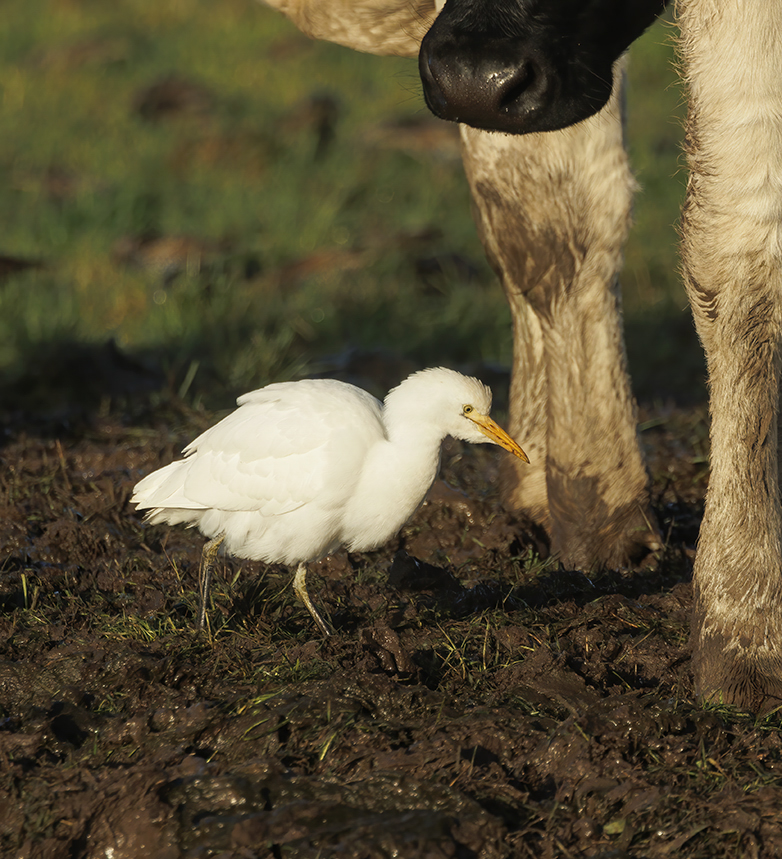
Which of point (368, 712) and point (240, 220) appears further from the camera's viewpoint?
point (240, 220)

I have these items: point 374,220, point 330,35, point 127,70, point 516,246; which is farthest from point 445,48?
point 127,70

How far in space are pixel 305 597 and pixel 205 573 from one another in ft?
0.94

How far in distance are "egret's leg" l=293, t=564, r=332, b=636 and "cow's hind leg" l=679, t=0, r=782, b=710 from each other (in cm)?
93

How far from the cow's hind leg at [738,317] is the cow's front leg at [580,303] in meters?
0.87

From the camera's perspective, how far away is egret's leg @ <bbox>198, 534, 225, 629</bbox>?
10.9ft

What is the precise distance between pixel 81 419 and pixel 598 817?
3220mm

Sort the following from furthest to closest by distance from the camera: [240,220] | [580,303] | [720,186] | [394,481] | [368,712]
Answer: [240,220]
[580,303]
[394,481]
[720,186]
[368,712]

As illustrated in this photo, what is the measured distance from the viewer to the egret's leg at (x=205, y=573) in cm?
332

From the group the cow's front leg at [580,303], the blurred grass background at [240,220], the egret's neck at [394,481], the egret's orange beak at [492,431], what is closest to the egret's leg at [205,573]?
the egret's neck at [394,481]

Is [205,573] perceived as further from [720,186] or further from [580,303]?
[720,186]

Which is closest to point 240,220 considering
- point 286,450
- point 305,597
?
point 286,450

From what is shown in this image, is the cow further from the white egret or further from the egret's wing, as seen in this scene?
the egret's wing

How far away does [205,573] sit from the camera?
3.46 meters

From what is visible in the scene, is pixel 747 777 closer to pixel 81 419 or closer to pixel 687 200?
pixel 687 200
